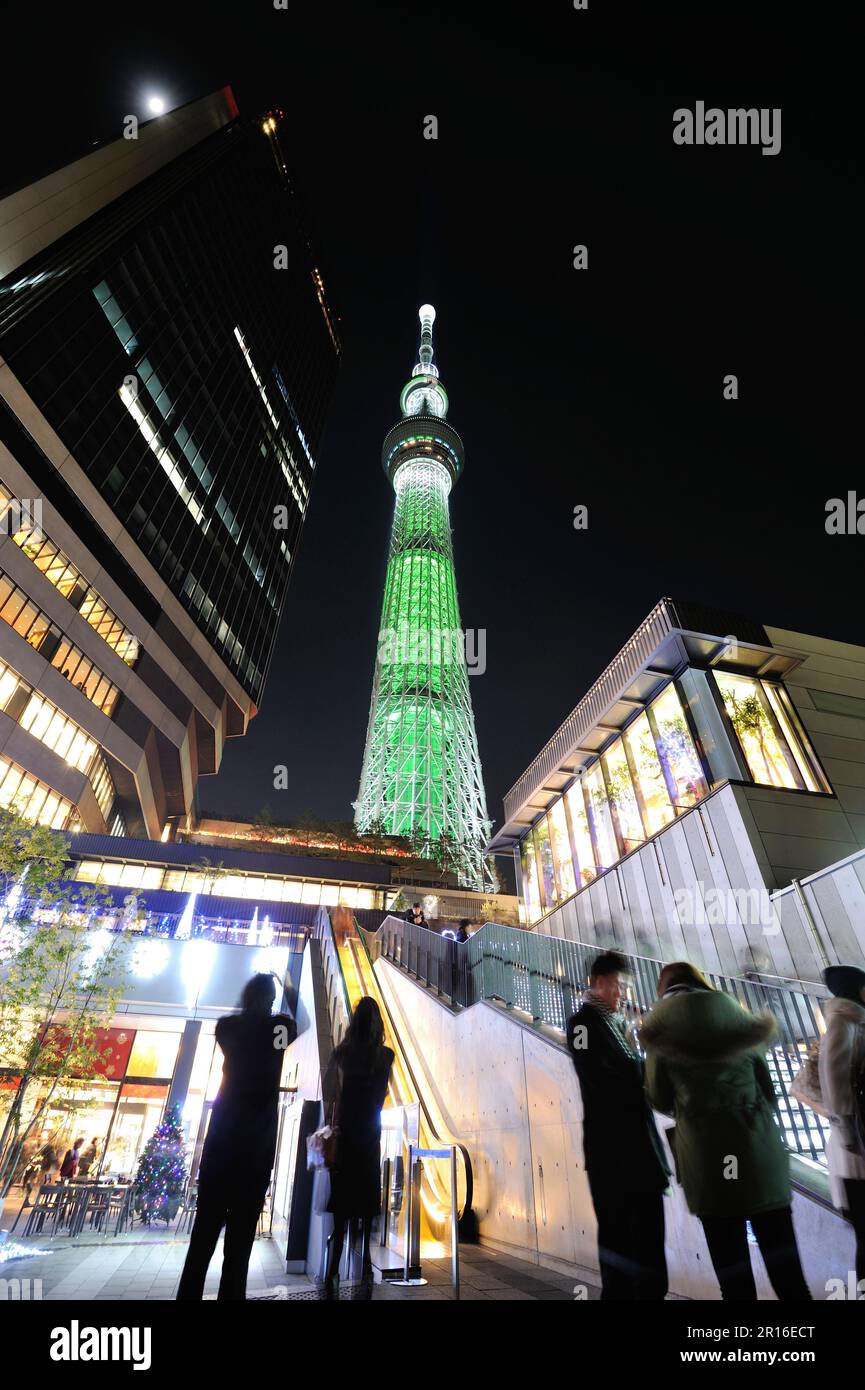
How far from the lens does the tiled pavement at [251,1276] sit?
453 cm

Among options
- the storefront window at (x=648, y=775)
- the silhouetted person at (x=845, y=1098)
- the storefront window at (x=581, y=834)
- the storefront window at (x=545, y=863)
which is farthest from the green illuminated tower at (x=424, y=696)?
the silhouetted person at (x=845, y=1098)

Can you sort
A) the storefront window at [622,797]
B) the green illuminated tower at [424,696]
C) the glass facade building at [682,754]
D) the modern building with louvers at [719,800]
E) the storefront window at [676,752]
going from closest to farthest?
the modern building with louvers at [719,800]
the glass facade building at [682,754]
the storefront window at [676,752]
the storefront window at [622,797]
the green illuminated tower at [424,696]

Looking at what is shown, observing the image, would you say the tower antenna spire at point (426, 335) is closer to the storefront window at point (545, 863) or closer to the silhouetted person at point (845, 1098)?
the storefront window at point (545, 863)

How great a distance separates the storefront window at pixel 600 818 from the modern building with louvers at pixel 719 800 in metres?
0.05

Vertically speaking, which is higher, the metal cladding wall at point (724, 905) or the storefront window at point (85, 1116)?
the metal cladding wall at point (724, 905)

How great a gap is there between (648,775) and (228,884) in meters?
26.7

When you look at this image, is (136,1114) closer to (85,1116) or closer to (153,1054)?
(85,1116)

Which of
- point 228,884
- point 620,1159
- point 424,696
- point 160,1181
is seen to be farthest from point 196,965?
point 424,696

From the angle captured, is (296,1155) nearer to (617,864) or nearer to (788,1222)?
(788,1222)

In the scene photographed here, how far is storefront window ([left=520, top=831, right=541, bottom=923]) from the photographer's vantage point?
16.7m

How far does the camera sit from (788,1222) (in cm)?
257

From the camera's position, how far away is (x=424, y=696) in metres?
58.1

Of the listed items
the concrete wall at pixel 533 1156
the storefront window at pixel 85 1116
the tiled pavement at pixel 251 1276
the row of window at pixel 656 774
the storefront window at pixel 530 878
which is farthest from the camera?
the storefront window at pixel 530 878
